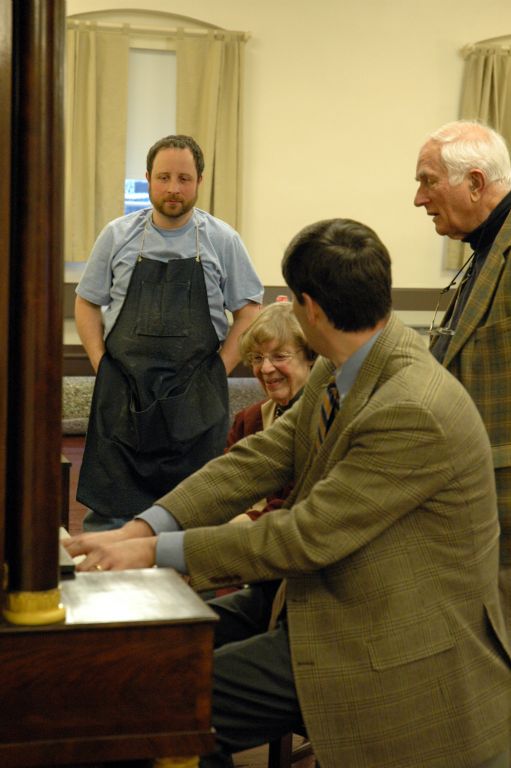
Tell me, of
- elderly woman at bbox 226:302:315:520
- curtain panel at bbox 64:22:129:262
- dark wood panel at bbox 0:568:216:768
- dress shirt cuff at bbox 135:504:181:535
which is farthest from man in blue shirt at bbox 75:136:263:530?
curtain panel at bbox 64:22:129:262

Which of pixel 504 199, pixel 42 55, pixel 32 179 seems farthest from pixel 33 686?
pixel 504 199

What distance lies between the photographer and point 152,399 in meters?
3.83

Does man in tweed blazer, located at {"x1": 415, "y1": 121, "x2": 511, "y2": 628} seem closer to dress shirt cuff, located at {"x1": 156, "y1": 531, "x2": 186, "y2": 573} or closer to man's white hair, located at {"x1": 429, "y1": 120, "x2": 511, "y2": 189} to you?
man's white hair, located at {"x1": 429, "y1": 120, "x2": 511, "y2": 189}

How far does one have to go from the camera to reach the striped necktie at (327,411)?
214 centimetres

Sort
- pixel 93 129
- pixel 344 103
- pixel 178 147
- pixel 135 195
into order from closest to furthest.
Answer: pixel 178 147 → pixel 93 129 → pixel 135 195 → pixel 344 103

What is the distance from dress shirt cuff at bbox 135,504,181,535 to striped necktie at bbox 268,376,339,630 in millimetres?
254

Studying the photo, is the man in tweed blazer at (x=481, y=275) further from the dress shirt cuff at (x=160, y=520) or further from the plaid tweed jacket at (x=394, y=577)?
the dress shirt cuff at (x=160, y=520)

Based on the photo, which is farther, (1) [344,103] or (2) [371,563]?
(1) [344,103]

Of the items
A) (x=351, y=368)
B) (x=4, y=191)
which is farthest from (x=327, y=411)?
(x=4, y=191)

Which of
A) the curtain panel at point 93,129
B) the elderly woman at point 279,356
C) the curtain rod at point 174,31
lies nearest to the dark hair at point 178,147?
the elderly woman at point 279,356

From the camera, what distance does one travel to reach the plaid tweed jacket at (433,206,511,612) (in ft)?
8.91

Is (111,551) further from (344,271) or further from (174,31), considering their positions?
(174,31)

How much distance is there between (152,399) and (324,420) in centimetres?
175

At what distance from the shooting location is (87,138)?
865cm
